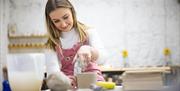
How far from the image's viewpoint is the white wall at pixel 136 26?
485 centimetres

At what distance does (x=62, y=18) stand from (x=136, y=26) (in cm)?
259

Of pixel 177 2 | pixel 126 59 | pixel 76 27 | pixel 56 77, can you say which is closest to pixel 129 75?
pixel 56 77

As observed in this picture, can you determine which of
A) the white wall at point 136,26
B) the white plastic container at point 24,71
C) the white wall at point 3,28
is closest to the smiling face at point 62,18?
the white plastic container at point 24,71

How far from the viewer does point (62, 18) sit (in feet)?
8.09

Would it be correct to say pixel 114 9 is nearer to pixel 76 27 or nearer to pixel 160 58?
pixel 160 58

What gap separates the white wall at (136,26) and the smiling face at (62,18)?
2.35 metres

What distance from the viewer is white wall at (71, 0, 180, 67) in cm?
485

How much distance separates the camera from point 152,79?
55.9 inches

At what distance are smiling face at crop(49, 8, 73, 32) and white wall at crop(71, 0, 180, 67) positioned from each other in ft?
7.70

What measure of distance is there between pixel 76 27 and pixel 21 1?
2.61 metres

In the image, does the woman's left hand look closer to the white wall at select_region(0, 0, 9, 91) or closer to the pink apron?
the pink apron

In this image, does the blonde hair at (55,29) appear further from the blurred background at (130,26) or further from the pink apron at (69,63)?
the blurred background at (130,26)

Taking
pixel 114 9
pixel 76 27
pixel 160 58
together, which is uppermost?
pixel 114 9

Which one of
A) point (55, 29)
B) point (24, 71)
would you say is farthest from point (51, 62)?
point (24, 71)
